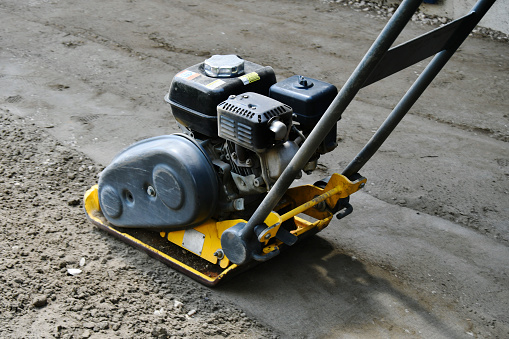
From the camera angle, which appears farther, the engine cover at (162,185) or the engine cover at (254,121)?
the engine cover at (162,185)

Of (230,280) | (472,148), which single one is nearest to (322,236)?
(230,280)

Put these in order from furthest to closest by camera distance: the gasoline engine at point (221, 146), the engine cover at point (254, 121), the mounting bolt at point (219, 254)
Result: the mounting bolt at point (219, 254)
the gasoline engine at point (221, 146)
the engine cover at point (254, 121)

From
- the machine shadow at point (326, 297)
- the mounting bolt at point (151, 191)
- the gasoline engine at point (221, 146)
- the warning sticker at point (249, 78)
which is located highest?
the warning sticker at point (249, 78)

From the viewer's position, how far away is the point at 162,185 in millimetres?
3324

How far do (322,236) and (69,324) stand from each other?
1.69 m

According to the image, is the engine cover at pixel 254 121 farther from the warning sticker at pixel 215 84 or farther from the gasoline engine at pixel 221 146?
the warning sticker at pixel 215 84

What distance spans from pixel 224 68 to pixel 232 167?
548mm

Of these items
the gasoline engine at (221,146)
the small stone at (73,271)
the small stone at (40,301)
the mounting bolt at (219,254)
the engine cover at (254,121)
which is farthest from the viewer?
the small stone at (73,271)

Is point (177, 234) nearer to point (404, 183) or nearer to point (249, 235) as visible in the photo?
point (249, 235)

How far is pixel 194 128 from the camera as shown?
3.35m

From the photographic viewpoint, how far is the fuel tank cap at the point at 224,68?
331 cm

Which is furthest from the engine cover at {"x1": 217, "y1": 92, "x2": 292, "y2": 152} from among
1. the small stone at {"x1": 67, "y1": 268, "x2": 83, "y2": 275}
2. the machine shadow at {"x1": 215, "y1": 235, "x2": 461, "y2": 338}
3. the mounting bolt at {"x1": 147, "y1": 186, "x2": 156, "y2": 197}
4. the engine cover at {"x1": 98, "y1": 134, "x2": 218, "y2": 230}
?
the small stone at {"x1": 67, "y1": 268, "x2": 83, "y2": 275}

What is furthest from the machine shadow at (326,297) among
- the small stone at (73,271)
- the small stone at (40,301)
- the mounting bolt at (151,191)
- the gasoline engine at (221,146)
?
the small stone at (40,301)

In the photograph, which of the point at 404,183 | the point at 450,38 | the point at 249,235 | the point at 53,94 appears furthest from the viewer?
the point at 53,94
